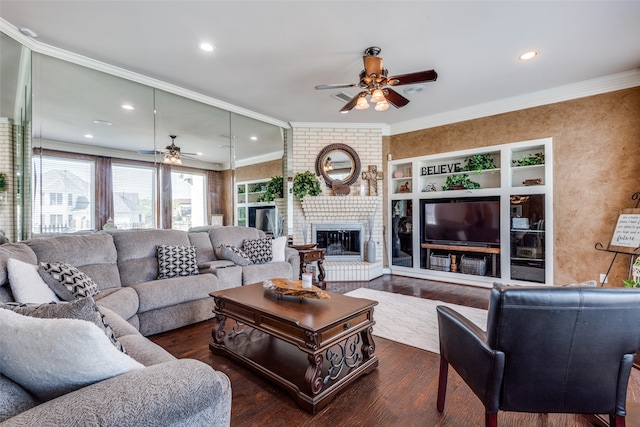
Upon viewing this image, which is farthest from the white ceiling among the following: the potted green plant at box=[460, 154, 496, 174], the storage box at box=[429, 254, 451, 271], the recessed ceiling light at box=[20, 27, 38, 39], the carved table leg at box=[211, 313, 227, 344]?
the storage box at box=[429, 254, 451, 271]

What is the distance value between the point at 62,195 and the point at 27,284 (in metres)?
1.64

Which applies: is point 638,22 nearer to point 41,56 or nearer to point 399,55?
point 399,55

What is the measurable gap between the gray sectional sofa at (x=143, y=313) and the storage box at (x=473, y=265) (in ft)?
9.31

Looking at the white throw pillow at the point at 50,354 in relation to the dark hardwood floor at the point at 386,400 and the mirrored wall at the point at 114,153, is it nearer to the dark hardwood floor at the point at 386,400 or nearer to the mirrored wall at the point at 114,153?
the dark hardwood floor at the point at 386,400

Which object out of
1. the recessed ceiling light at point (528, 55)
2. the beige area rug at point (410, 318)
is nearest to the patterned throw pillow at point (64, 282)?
the beige area rug at point (410, 318)

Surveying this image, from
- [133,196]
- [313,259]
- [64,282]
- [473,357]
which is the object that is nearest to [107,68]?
[133,196]

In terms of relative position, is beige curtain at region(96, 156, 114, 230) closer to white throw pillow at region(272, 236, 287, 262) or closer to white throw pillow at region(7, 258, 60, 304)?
white throw pillow at region(7, 258, 60, 304)

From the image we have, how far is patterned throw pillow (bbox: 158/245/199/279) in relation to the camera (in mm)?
3137

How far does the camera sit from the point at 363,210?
5414 millimetres

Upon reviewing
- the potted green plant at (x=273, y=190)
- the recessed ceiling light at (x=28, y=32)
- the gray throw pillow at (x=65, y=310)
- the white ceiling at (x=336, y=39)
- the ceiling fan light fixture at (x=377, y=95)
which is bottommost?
the gray throw pillow at (x=65, y=310)

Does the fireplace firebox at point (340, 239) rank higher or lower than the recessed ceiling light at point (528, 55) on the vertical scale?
lower

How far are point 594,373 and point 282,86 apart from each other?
392 centimetres

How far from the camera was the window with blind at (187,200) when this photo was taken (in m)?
4.09

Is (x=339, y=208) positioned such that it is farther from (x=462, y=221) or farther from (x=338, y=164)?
(x=462, y=221)
